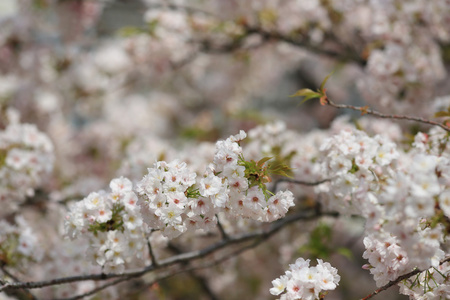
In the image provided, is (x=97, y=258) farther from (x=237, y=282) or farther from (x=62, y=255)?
(x=237, y=282)

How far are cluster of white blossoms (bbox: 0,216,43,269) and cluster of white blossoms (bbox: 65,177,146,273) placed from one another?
2.13 feet

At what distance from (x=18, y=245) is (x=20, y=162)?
2.19 feet

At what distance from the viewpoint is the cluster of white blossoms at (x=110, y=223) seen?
181 cm

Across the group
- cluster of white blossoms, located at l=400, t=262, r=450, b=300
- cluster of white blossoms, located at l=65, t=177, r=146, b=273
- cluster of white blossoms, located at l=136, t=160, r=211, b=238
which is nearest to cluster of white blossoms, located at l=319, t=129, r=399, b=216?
cluster of white blossoms, located at l=400, t=262, r=450, b=300

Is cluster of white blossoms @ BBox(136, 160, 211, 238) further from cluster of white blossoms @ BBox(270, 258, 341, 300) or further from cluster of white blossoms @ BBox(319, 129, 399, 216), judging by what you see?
cluster of white blossoms @ BBox(319, 129, 399, 216)

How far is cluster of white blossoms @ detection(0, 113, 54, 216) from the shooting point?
278cm

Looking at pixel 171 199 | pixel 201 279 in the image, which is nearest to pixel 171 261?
pixel 171 199

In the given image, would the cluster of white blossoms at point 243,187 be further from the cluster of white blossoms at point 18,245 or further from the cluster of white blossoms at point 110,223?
the cluster of white blossoms at point 18,245

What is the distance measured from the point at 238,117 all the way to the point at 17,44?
2.43 meters

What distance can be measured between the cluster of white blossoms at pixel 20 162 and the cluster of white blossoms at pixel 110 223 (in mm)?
1148

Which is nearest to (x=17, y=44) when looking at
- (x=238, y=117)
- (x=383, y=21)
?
(x=238, y=117)

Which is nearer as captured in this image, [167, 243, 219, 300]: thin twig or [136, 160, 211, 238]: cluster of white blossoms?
[136, 160, 211, 238]: cluster of white blossoms

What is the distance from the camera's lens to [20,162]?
2811 mm

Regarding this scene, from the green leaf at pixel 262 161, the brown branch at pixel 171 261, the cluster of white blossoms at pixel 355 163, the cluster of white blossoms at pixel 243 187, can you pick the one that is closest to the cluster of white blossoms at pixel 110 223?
the brown branch at pixel 171 261
